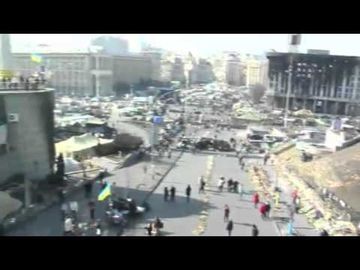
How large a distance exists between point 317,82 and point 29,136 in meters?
14.3

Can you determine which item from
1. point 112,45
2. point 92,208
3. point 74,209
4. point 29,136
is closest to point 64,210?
point 74,209

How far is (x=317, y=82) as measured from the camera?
1783 cm

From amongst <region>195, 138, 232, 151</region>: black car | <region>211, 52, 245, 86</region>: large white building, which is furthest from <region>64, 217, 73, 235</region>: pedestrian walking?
<region>211, 52, 245, 86</region>: large white building

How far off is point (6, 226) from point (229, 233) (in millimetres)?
1857

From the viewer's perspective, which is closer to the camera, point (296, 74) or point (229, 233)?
point (229, 233)

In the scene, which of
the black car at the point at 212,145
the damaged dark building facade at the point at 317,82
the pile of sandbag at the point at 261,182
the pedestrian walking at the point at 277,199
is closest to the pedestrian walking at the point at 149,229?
the pedestrian walking at the point at 277,199

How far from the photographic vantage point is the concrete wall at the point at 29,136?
5.19 metres

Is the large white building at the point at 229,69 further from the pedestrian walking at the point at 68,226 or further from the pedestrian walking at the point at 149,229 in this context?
the pedestrian walking at the point at 68,226

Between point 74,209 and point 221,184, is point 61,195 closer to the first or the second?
point 74,209

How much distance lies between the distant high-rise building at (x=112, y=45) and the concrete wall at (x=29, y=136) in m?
13.9
